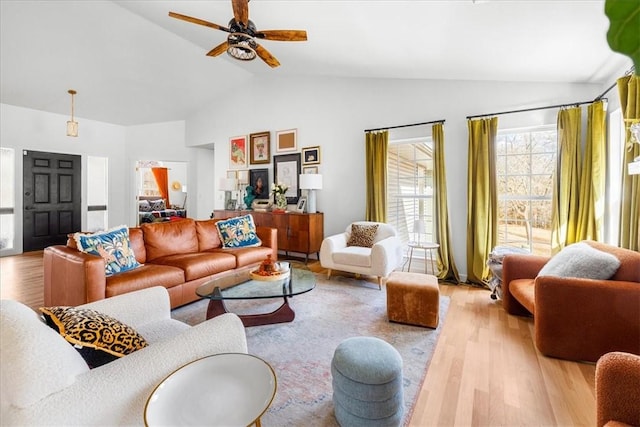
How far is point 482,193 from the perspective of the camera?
367cm

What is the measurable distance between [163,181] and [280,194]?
6005 millimetres

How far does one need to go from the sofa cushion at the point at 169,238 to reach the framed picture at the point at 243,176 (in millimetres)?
2305

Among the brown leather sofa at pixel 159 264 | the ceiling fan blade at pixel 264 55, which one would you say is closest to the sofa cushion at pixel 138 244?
the brown leather sofa at pixel 159 264

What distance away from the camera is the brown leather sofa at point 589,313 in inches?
75.0

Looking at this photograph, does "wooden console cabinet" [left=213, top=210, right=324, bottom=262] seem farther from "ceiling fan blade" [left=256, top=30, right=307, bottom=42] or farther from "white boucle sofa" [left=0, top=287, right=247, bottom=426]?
"white boucle sofa" [left=0, top=287, right=247, bottom=426]

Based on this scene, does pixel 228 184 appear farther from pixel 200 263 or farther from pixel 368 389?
pixel 368 389

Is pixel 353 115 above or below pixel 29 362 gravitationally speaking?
above

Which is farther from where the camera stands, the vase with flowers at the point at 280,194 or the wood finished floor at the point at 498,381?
the vase with flowers at the point at 280,194

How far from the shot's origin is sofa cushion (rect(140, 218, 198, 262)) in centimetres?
334

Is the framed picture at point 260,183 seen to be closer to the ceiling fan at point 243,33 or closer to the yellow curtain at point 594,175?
the ceiling fan at point 243,33

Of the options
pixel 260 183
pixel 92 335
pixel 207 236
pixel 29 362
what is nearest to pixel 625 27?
pixel 29 362

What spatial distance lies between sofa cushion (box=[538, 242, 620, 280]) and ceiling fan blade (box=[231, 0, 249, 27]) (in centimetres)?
324

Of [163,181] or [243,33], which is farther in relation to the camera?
[163,181]

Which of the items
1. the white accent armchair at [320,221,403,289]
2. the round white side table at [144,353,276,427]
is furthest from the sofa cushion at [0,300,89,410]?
the white accent armchair at [320,221,403,289]
